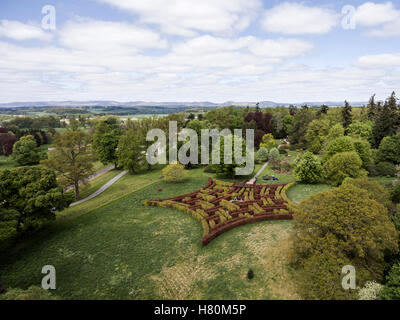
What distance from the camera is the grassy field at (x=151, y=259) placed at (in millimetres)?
16172

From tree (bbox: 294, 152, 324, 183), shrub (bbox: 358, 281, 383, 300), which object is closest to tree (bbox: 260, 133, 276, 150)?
tree (bbox: 294, 152, 324, 183)

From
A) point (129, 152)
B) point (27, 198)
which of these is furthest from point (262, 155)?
point (27, 198)

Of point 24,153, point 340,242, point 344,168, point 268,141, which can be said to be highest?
point 268,141

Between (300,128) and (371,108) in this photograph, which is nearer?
(371,108)

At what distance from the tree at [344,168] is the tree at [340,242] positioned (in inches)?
832

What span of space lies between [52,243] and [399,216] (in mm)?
34715

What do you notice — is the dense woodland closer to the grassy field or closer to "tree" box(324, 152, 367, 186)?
"tree" box(324, 152, 367, 186)

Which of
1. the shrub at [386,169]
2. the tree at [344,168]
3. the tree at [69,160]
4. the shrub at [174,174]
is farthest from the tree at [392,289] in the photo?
the tree at [69,160]

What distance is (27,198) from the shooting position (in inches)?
872

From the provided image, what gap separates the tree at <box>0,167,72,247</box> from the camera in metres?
21.2

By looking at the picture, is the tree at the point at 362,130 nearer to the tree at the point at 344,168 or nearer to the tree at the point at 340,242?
the tree at the point at 344,168

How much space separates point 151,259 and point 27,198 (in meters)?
15.1

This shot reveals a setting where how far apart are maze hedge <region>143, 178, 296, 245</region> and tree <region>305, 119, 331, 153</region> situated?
28914mm

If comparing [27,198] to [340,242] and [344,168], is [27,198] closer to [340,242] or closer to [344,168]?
[340,242]
